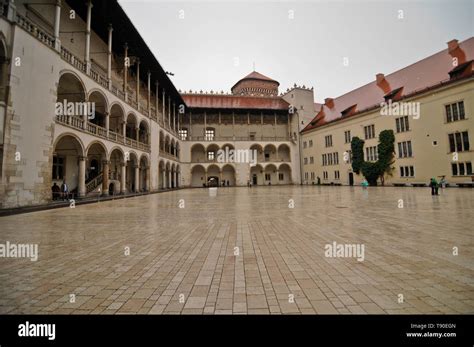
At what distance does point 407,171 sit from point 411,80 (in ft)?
40.3

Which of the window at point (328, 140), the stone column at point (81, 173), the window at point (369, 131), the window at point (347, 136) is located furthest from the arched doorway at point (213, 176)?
the stone column at point (81, 173)

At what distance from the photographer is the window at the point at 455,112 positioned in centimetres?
2517

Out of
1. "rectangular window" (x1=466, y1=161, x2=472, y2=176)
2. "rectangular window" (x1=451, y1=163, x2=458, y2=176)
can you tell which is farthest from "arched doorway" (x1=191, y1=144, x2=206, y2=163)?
"rectangular window" (x1=466, y1=161, x2=472, y2=176)

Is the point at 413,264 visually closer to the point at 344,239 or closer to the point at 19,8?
the point at 344,239

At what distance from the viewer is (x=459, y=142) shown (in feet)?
82.7

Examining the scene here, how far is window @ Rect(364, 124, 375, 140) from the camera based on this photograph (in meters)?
35.7

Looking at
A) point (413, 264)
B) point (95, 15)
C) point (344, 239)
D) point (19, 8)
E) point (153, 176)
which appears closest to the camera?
point (413, 264)

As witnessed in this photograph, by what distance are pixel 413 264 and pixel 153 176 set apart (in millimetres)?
30085

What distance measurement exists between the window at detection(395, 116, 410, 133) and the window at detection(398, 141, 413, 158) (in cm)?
171

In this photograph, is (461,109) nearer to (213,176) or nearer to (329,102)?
(329,102)

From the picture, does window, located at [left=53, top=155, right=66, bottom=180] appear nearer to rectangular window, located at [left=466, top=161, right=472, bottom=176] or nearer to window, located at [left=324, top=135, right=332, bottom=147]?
rectangular window, located at [left=466, top=161, right=472, bottom=176]

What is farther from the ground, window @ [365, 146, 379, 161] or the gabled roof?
the gabled roof

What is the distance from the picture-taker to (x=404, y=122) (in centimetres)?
3120

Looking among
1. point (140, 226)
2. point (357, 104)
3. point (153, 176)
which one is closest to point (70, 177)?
point (153, 176)
